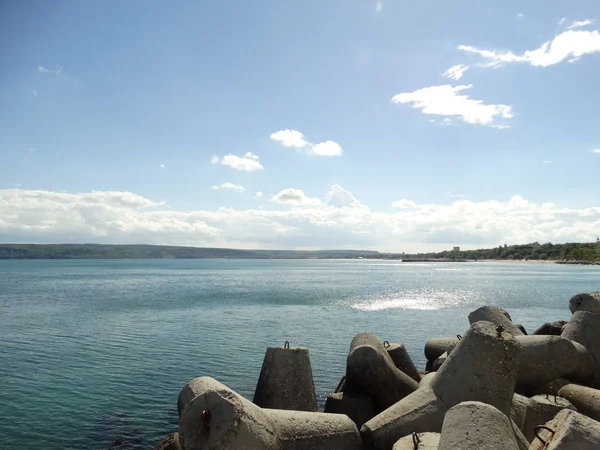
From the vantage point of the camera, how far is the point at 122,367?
17062 millimetres

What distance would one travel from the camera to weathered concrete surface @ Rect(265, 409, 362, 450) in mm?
6152

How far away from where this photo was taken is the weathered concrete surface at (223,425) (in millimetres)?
5238

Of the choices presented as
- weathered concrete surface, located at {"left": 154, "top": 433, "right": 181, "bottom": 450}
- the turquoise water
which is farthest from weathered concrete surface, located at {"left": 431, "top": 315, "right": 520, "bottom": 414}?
the turquoise water

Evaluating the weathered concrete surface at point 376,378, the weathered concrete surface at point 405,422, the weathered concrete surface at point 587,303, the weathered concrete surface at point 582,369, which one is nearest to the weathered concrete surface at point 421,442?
the weathered concrete surface at point 405,422

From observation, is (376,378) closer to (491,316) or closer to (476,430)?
(491,316)

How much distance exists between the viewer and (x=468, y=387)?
266 inches

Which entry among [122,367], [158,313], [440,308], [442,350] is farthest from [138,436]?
[440,308]

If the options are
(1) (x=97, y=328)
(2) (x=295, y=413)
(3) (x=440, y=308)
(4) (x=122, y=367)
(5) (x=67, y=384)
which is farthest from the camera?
(3) (x=440, y=308)

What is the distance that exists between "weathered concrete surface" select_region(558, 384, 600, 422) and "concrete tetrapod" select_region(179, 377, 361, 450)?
4.41 m

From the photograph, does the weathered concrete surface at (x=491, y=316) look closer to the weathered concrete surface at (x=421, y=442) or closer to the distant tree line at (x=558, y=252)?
the weathered concrete surface at (x=421, y=442)

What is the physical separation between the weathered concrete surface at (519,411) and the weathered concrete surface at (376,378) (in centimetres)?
240

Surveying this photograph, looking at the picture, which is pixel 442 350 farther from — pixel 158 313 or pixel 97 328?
pixel 158 313

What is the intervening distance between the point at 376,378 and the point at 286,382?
180 centimetres

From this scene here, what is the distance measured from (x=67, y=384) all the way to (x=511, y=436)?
543 inches
